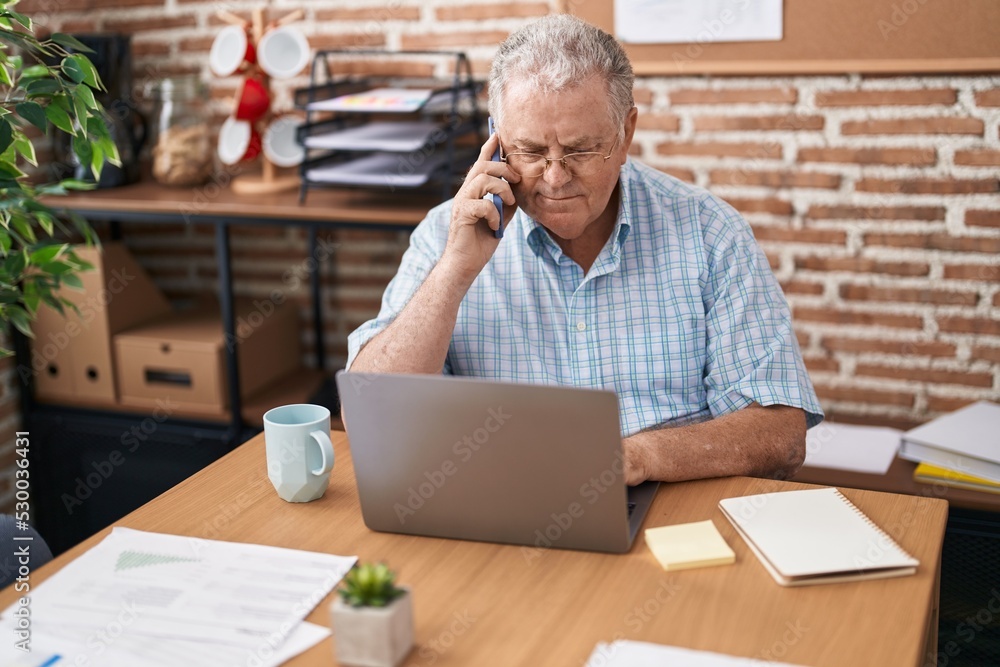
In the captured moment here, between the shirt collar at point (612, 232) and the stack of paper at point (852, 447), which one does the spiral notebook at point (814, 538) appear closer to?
the shirt collar at point (612, 232)

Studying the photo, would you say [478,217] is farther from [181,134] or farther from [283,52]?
[181,134]

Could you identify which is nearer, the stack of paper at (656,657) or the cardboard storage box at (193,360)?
the stack of paper at (656,657)

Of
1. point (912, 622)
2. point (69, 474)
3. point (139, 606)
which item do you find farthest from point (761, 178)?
point (69, 474)

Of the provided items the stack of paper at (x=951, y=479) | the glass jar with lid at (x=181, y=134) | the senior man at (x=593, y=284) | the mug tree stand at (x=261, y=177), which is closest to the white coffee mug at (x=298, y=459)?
the senior man at (x=593, y=284)

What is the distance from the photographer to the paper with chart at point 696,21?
8.00ft

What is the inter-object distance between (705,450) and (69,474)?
224 cm

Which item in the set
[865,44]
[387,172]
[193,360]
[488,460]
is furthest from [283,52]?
[488,460]

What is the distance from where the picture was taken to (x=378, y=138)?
8.24 ft

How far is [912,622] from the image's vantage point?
1.08m

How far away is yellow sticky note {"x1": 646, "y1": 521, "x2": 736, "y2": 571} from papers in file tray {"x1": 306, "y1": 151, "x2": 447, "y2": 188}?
1350mm

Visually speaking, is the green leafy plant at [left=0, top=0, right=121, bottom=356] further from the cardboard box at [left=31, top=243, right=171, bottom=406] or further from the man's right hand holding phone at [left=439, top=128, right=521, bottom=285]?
the cardboard box at [left=31, top=243, right=171, bottom=406]

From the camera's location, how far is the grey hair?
1.59 meters

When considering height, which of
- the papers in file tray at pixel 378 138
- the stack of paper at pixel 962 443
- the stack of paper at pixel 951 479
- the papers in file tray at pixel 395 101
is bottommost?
the stack of paper at pixel 951 479

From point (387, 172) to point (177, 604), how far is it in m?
1.54
